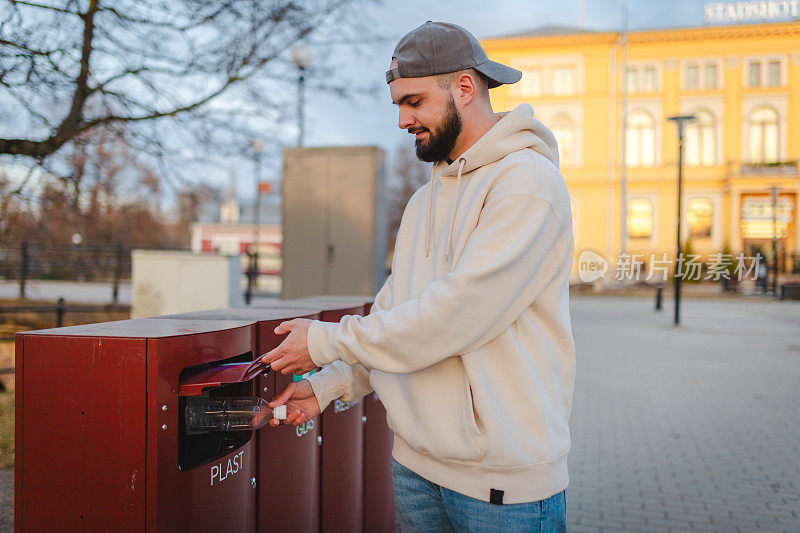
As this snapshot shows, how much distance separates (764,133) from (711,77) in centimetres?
433

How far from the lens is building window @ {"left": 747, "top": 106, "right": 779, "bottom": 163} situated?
116 feet

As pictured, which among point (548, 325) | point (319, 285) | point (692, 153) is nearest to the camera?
point (548, 325)

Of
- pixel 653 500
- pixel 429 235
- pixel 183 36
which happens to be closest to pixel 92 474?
pixel 429 235

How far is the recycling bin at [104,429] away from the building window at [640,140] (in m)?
38.5

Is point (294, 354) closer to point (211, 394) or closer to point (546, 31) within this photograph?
point (211, 394)

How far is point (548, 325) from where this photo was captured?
1.70 meters

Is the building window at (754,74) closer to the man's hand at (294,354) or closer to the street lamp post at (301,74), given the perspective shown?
the street lamp post at (301,74)

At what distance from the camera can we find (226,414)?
208cm

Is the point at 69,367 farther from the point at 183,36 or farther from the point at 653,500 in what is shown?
the point at 183,36

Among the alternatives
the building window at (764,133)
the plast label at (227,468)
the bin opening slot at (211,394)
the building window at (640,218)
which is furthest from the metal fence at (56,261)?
the building window at (764,133)

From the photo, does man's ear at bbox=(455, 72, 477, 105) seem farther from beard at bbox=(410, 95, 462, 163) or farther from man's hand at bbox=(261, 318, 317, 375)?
man's hand at bbox=(261, 318, 317, 375)

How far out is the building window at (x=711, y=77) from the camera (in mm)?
35500

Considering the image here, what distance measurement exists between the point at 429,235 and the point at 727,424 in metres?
5.86

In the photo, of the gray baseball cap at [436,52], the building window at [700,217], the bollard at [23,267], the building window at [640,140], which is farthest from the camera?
the building window at [700,217]
